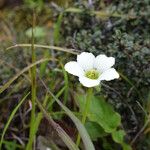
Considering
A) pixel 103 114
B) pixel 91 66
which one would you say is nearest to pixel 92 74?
pixel 91 66

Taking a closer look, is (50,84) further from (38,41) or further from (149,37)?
(38,41)

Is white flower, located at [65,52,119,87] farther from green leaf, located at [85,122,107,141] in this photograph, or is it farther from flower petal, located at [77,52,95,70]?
green leaf, located at [85,122,107,141]

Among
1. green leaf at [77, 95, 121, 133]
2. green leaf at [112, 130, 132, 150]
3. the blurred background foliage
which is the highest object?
the blurred background foliage

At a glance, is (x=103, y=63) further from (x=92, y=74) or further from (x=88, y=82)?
(x=88, y=82)

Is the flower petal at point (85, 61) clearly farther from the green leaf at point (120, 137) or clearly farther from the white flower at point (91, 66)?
the green leaf at point (120, 137)

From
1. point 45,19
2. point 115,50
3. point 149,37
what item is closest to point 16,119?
point 115,50

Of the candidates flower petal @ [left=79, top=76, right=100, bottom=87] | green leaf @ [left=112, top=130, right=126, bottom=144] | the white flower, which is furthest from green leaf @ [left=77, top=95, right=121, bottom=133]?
flower petal @ [left=79, top=76, right=100, bottom=87]
